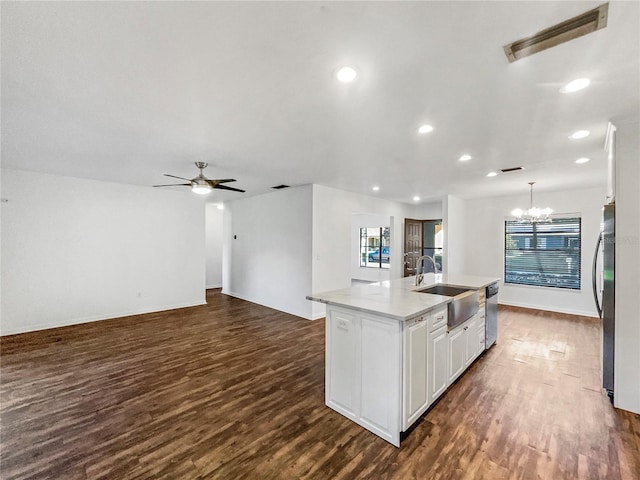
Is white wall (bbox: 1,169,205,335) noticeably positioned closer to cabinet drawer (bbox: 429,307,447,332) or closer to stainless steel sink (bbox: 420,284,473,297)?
stainless steel sink (bbox: 420,284,473,297)

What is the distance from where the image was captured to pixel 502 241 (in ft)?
22.5

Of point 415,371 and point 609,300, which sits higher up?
point 609,300

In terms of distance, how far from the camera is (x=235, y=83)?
76.4 inches

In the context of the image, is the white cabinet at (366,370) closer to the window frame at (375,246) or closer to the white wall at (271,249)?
the white wall at (271,249)

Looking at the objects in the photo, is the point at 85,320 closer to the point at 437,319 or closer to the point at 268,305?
the point at 268,305

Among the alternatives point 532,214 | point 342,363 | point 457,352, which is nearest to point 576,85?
point 457,352

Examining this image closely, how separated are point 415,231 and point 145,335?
24.0 ft

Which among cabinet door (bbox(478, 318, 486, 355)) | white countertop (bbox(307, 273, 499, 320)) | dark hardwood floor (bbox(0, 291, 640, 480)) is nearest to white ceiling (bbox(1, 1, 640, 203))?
white countertop (bbox(307, 273, 499, 320))

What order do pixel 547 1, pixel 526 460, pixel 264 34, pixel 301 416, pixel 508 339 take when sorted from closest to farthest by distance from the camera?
pixel 547 1 < pixel 264 34 < pixel 526 460 < pixel 301 416 < pixel 508 339

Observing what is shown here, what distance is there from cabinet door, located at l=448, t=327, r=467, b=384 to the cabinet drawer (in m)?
0.27

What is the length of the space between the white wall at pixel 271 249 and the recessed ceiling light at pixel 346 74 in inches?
136

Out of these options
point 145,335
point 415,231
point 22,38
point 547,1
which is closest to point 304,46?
point 547,1

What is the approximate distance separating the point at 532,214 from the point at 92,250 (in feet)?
28.7

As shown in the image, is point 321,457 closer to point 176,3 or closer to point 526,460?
point 526,460
